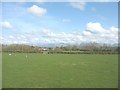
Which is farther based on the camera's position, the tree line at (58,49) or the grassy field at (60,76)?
the tree line at (58,49)

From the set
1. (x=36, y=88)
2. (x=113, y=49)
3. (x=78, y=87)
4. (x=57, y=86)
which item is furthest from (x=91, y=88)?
(x=113, y=49)

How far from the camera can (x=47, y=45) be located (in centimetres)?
8712

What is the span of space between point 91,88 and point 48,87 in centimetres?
181

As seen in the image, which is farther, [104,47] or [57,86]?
[104,47]

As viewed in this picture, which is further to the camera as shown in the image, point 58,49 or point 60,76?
point 58,49

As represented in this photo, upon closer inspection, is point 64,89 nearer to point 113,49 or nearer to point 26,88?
point 26,88

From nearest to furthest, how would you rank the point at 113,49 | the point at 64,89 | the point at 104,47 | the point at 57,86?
the point at 64,89 < the point at 57,86 < the point at 113,49 < the point at 104,47

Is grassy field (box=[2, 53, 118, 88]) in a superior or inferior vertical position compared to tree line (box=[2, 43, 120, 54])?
inferior

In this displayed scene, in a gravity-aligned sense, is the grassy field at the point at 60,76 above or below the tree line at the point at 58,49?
below

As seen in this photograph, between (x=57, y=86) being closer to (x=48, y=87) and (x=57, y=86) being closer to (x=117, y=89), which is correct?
(x=48, y=87)

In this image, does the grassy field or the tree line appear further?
the tree line

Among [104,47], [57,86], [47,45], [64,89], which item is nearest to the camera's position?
[64,89]

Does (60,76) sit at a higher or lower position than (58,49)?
lower

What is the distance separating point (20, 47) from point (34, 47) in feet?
13.9
